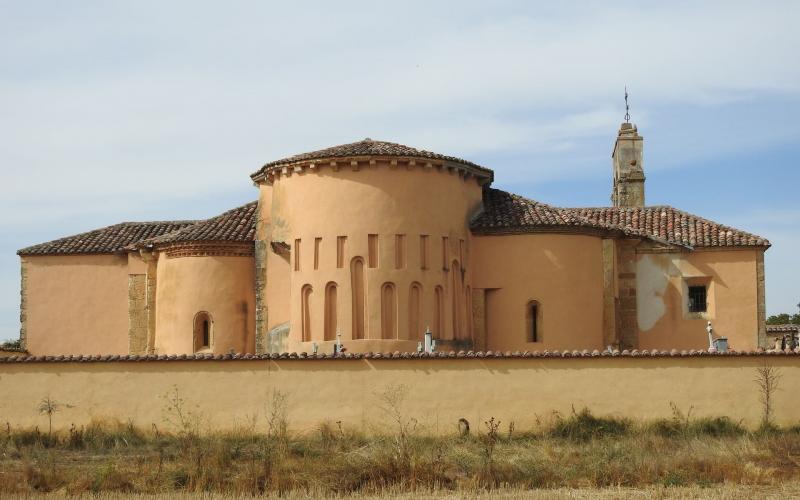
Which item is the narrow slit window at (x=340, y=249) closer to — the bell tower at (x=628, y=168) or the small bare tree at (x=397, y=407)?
the small bare tree at (x=397, y=407)

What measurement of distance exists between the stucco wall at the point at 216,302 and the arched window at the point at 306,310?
266 cm

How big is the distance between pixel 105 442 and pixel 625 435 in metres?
10.9

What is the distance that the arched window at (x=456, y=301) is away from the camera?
33156 millimetres

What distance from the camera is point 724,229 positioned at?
37.2 metres

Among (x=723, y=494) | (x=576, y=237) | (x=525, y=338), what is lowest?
(x=723, y=494)

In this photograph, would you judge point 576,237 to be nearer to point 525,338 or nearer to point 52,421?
point 525,338

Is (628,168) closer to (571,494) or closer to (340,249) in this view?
(340,249)

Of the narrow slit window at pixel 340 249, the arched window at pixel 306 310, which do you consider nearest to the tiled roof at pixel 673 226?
the narrow slit window at pixel 340 249

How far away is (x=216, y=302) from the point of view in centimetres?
3450

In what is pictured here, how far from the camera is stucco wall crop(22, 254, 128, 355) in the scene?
38.5m

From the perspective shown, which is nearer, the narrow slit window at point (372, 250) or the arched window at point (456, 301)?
the narrow slit window at point (372, 250)

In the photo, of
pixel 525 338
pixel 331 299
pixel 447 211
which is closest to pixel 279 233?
pixel 331 299

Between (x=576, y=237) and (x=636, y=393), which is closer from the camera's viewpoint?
(x=636, y=393)

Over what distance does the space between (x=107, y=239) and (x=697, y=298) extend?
19.9 m
